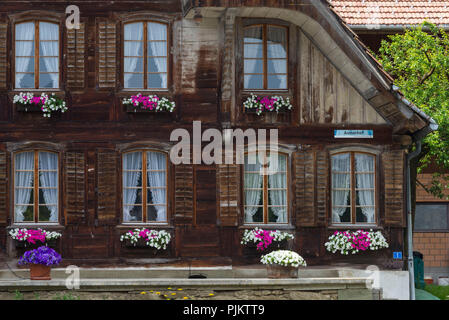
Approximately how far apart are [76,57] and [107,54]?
2.05ft

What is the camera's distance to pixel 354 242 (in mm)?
16891

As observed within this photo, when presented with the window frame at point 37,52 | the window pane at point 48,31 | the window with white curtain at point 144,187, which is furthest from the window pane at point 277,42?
the window pane at point 48,31

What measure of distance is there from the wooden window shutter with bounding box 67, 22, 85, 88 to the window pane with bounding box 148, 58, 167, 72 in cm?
135

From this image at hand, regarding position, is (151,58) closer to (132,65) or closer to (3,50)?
(132,65)

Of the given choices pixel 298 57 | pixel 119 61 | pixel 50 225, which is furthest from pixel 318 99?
pixel 50 225

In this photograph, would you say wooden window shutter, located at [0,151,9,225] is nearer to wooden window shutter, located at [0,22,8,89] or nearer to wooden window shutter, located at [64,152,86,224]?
wooden window shutter, located at [64,152,86,224]

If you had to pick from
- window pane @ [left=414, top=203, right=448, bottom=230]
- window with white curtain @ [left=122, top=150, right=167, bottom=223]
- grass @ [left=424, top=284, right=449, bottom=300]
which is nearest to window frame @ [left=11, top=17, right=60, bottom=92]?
window with white curtain @ [left=122, top=150, right=167, bottom=223]

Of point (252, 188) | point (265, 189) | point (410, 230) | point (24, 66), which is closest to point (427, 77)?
point (410, 230)

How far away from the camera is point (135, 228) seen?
662 inches

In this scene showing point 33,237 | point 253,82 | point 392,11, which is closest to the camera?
point 33,237

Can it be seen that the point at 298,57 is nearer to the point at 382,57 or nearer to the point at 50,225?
the point at 382,57

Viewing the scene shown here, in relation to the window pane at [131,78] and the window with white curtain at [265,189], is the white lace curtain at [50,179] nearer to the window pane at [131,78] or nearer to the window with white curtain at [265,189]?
the window pane at [131,78]

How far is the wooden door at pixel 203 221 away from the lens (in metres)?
16.9

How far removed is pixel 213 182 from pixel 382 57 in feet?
17.5
